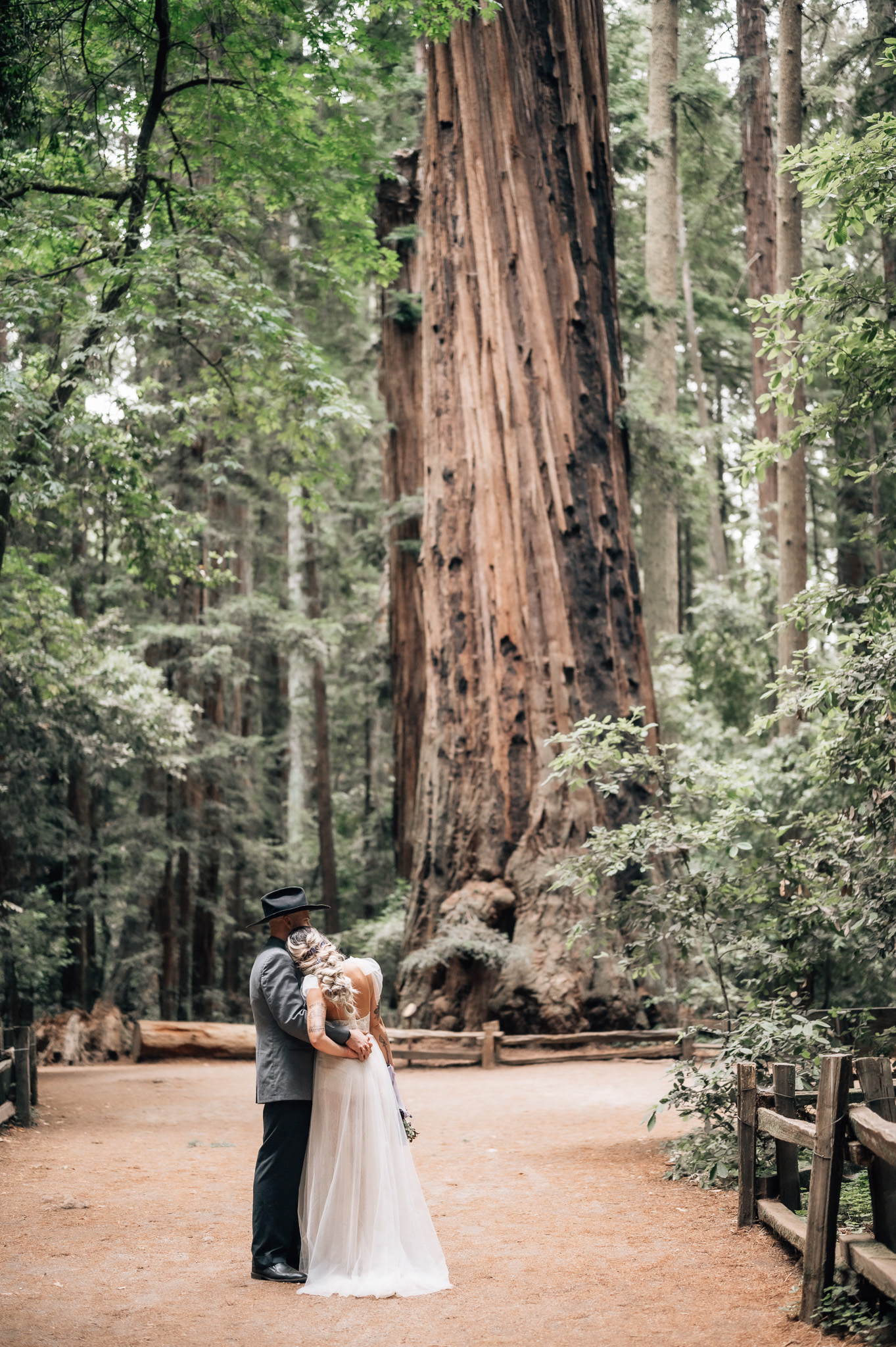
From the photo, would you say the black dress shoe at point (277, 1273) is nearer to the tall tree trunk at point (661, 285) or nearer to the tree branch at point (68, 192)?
the tree branch at point (68, 192)

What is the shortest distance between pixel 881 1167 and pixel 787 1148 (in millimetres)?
1494

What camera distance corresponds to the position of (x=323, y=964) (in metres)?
5.05

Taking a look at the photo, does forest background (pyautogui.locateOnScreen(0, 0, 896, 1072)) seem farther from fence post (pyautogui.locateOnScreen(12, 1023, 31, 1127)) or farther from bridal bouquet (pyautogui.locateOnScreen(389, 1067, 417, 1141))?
fence post (pyautogui.locateOnScreen(12, 1023, 31, 1127))

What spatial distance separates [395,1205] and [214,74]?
1215 cm

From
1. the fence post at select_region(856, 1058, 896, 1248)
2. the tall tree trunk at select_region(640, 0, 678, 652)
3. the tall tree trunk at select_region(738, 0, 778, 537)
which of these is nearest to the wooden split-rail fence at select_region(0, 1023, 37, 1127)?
the fence post at select_region(856, 1058, 896, 1248)

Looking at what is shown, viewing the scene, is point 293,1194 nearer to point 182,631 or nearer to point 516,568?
point 516,568

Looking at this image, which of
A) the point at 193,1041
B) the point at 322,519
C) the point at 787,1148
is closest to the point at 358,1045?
the point at 787,1148

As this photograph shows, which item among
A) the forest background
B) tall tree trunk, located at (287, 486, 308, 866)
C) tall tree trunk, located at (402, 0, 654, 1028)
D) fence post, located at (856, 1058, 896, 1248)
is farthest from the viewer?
tall tree trunk, located at (287, 486, 308, 866)

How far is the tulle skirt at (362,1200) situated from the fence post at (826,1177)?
1.52m

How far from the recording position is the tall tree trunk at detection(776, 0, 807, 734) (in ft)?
40.9

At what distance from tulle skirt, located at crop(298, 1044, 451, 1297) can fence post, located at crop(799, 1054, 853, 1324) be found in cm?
152

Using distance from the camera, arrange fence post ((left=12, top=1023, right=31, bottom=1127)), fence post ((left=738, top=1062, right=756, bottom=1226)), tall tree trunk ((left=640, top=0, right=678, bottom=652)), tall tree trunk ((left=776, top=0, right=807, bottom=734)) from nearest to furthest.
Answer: fence post ((left=738, top=1062, right=756, bottom=1226))
fence post ((left=12, top=1023, right=31, bottom=1127))
tall tree trunk ((left=776, top=0, right=807, bottom=734))
tall tree trunk ((left=640, top=0, right=678, bottom=652))

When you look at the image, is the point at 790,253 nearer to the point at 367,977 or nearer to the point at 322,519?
the point at 367,977

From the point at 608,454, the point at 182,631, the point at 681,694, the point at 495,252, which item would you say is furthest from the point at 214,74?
the point at 681,694
